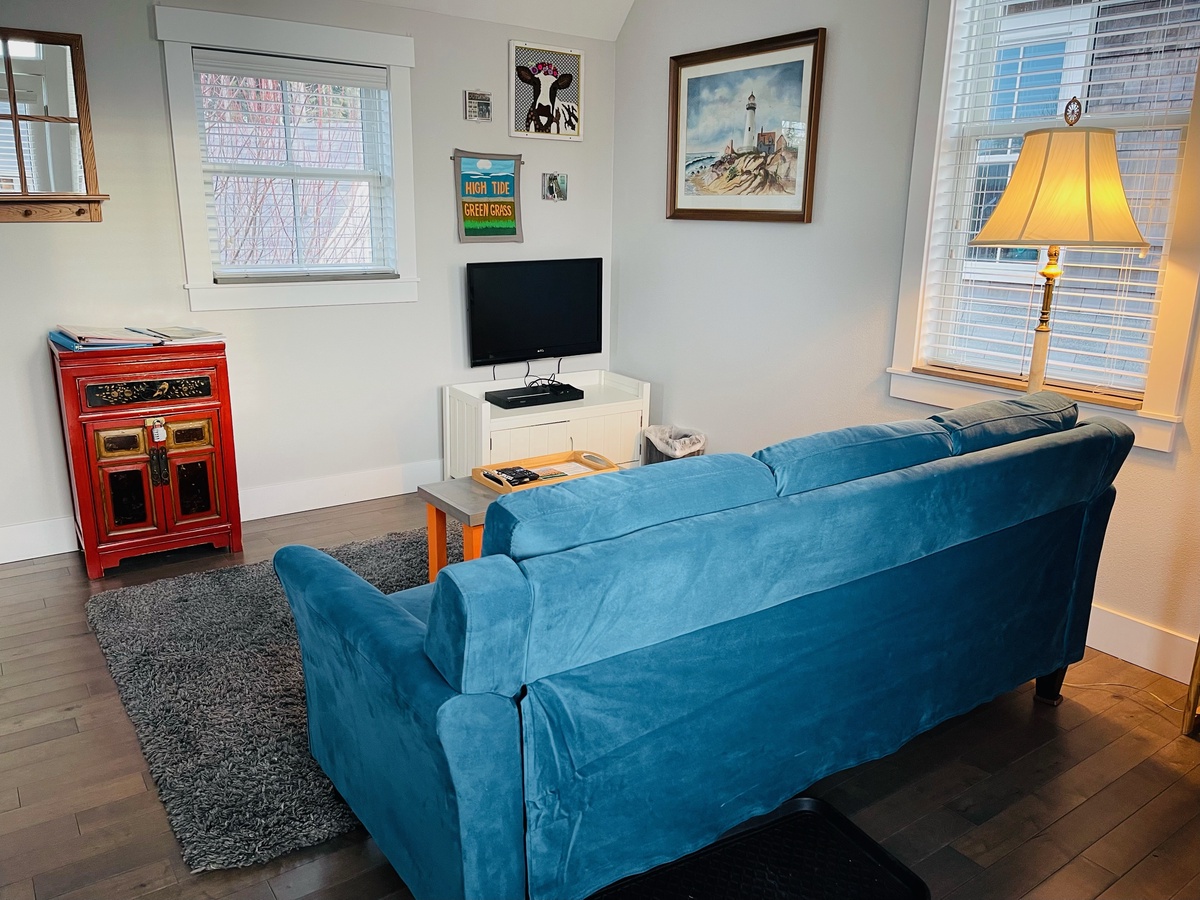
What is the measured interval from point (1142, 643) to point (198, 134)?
12.8ft

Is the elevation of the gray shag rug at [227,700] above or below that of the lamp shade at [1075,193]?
below

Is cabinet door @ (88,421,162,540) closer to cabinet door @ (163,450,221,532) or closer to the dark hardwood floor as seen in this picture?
cabinet door @ (163,450,221,532)

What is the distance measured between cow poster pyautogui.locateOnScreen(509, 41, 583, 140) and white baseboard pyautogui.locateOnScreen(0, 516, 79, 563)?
2638 millimetres

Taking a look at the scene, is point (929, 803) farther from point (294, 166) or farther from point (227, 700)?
point (294, 166)

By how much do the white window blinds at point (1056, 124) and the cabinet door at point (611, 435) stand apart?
60.2 inches

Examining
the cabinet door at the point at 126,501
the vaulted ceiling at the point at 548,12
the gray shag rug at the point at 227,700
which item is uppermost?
the vaulted ceiling at the point at 548,12

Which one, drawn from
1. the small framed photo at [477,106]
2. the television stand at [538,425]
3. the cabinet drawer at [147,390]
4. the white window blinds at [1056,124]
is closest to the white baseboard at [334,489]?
the television stand at [538,425]

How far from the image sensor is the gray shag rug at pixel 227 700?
210 centimetres

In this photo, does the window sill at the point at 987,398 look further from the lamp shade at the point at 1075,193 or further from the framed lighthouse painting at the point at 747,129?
the framed lighthouse painting at the point at 747,129

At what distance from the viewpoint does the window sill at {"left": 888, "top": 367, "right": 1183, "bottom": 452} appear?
2.83 meters

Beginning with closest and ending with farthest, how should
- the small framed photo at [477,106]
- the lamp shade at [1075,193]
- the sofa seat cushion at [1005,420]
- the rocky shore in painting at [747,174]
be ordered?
1. the sofa seat cushion at [1005,420]
2. the lamp shade at [1075,193]
3. the rocky shore in painting at [747,174]
4. the small framed photo at [477,106]

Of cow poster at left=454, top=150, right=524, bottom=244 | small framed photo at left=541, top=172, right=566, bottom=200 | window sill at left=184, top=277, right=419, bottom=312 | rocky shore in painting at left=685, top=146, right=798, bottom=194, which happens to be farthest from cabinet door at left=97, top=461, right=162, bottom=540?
rocky shore in painting at left=685, top=146, right=798, bottom=194

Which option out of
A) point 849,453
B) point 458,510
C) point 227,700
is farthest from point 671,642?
point 227,700

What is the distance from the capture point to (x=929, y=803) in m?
2.23
